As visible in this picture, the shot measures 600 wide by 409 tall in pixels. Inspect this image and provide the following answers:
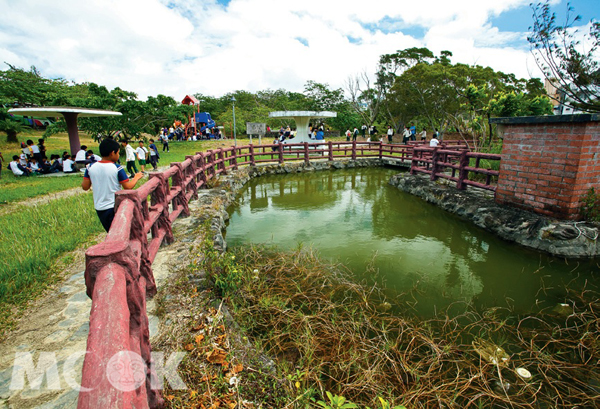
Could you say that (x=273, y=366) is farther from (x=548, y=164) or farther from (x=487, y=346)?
(x=548, y=164)

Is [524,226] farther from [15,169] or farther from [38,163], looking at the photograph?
[38,163]

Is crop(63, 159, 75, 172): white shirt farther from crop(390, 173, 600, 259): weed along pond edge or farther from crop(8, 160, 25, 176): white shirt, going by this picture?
crop(390, 173, 600, 259): weed along pond edge

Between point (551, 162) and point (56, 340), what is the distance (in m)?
6.80

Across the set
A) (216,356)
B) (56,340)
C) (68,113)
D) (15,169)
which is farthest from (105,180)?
(68,113)

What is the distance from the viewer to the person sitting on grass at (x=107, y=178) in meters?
2.95

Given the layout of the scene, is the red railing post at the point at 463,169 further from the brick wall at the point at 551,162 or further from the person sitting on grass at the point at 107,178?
the person sitting on grass at the point at 107,178

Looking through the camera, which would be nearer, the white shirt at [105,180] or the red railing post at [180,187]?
the white shirt at [105,180]

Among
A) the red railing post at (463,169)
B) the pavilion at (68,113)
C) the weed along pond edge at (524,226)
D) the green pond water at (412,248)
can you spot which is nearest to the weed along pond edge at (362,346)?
the green pond water at (412,248)

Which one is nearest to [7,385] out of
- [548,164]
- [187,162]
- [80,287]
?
[80,287]

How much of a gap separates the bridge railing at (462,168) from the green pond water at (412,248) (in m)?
1.00

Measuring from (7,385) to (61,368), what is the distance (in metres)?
0.28

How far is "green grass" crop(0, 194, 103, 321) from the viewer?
10.2ft

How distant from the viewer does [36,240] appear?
4.10 m

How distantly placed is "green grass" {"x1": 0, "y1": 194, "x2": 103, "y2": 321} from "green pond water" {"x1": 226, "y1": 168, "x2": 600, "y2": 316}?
2318 millimetres
